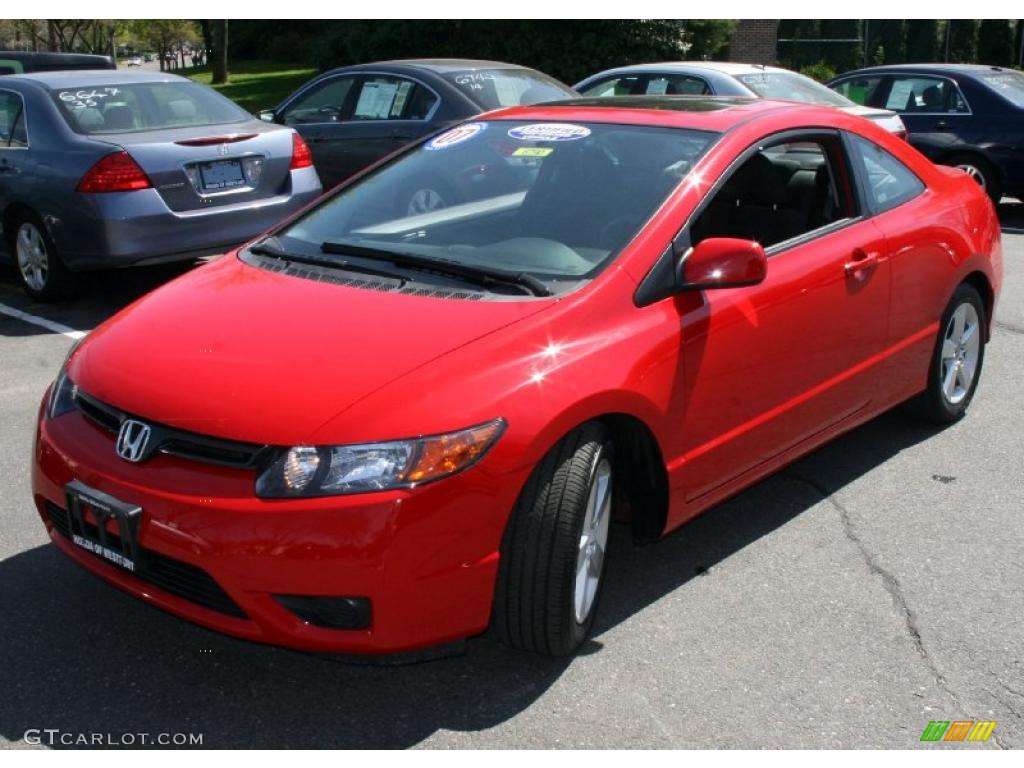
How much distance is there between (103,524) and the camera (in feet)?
11.0

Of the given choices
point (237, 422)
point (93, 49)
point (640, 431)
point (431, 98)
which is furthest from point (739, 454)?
point (93, 49)

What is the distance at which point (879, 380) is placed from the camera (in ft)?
16.1

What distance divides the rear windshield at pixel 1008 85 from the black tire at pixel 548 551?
1016cm

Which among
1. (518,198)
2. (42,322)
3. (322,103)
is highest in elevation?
(518,198)

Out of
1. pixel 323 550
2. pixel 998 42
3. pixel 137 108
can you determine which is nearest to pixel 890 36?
pixel 998 42

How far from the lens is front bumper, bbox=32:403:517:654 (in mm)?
3078

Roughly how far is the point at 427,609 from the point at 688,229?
1.56m

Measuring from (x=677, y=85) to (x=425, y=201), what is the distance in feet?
24.5

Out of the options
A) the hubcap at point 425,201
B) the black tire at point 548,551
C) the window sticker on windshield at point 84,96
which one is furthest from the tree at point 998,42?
the black tire at point 548,551

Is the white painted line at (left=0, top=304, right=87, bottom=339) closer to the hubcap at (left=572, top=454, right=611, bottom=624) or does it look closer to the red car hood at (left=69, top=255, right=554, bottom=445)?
the red car hood at (left=69, top=255, right=554, bottom=445)

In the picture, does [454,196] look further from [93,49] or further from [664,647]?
[93,49]

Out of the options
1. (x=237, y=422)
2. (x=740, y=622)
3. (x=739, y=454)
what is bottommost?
(x=740, y=622)

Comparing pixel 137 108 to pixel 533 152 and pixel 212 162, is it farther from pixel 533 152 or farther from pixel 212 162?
pixel 533 152
